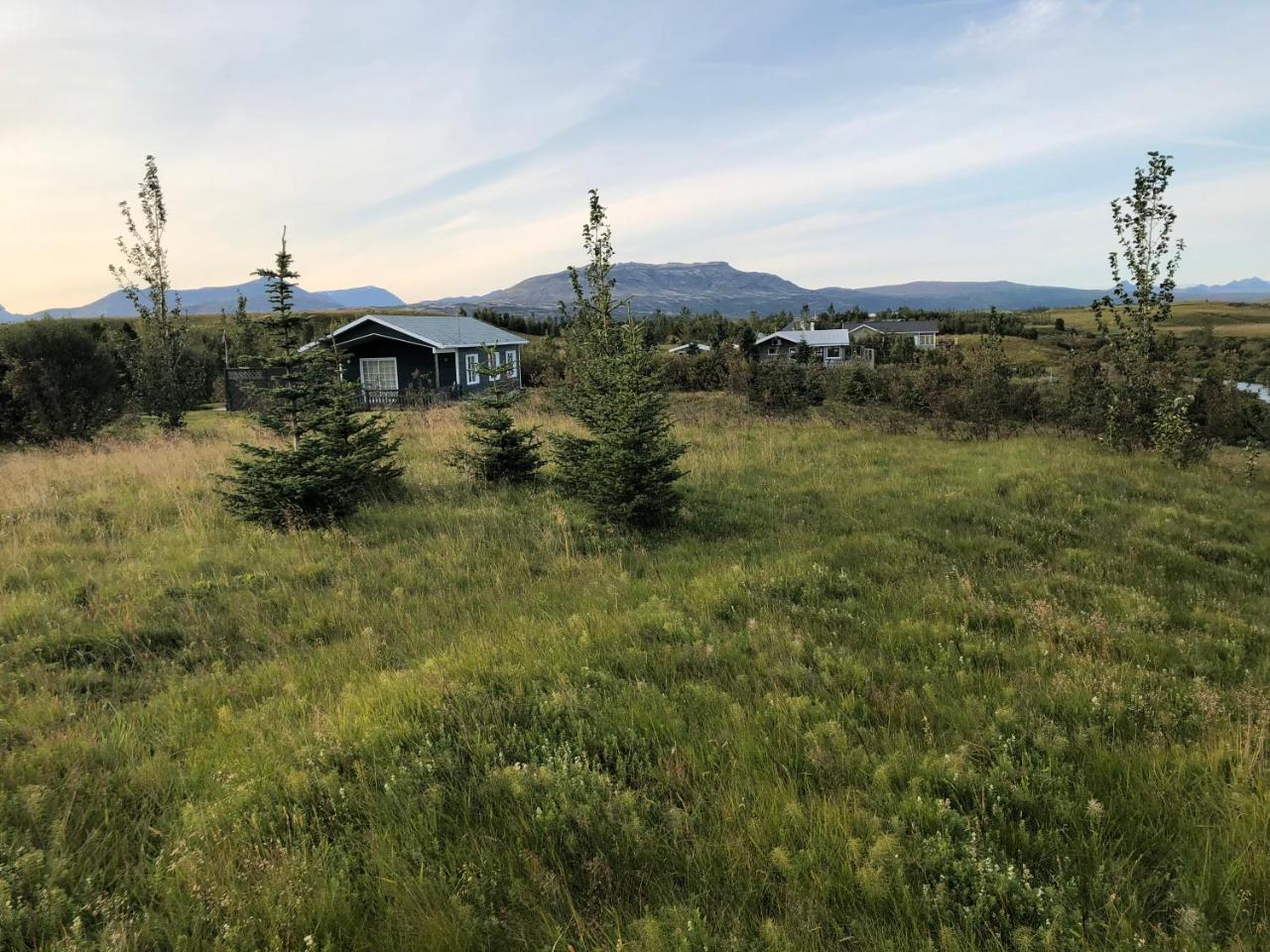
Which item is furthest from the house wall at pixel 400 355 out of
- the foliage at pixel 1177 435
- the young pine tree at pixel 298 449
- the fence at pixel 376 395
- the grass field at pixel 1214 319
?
the grass field at pixel 1214 319

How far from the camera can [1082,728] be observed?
11.4 feet

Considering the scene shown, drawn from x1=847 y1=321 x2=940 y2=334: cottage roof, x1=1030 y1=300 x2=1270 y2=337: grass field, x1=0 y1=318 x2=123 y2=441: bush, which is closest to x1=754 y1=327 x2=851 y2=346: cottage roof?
x1=847 y1=321 x2=940 y2=334: cottage roof

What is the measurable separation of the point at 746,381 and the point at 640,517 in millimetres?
20028

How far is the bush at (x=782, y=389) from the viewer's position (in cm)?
2427

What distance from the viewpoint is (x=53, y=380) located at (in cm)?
1784

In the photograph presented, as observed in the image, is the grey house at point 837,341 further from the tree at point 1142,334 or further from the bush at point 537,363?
the tree at point 1142,334

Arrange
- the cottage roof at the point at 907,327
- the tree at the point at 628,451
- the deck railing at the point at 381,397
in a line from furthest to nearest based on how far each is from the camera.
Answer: the cottage roof at the point at 907,327 < the deck railing at the point at 381,397 < the tree at the point at 628,451

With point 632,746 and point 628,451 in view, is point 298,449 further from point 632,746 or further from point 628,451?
point 632,746

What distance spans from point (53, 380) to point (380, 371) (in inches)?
616

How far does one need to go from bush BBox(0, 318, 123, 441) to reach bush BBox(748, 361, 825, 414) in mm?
21262

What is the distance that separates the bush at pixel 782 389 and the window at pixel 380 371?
18363 millimetres

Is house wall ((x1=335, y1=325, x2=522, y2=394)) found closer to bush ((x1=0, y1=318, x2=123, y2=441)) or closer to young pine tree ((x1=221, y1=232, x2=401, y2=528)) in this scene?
bush ((x1=0, y1=318, x2=123, y2=441))

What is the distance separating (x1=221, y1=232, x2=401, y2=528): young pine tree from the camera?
813 cm

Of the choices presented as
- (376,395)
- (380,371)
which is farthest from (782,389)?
(380,371)
